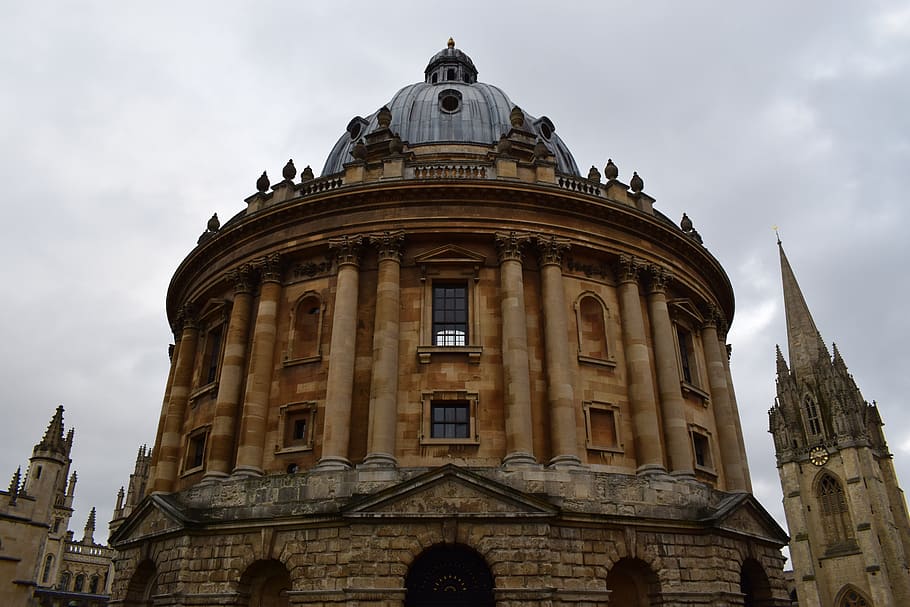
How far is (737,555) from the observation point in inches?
910

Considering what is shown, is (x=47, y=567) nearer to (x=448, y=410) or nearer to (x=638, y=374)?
(x=448, y=410)

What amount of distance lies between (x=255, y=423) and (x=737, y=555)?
16.6 metres

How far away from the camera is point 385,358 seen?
75.8ft

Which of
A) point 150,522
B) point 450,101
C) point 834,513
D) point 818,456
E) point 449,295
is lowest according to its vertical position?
point 150,522

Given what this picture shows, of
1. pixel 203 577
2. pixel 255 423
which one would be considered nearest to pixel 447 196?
pixel 255 423

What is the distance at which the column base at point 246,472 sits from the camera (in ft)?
75.4

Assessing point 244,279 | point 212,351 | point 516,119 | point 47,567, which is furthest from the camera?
point 47,567

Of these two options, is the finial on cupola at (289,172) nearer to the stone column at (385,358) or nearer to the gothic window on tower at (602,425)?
the stone column at (385,358)

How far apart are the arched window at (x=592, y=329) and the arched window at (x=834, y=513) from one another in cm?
6496

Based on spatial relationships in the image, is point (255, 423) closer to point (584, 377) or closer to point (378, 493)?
point (378, 493)

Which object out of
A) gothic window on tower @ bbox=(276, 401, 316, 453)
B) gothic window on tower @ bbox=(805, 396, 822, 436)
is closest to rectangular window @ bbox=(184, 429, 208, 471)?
gothic window on tower @ bbox=(276, 401, 316, 453)

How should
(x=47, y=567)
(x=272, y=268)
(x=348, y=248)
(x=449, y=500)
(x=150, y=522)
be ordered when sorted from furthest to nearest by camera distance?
(x=47, y=567)
(x=272, y=268)
(x=348, y=248)
(x=150, y=522)
(x=449, y=500)

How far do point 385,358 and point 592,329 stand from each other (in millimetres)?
7838

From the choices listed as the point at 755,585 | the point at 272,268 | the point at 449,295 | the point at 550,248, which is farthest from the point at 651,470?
the point at 272,268
